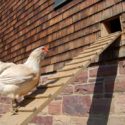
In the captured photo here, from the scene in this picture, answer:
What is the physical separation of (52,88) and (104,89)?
38.6 inches

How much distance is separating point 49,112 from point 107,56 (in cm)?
184

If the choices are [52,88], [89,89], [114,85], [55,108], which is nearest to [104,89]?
[114,85]

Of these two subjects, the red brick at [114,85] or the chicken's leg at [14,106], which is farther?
the red brick at [114,85]

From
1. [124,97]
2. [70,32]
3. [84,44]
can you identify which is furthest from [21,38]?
[124,97]

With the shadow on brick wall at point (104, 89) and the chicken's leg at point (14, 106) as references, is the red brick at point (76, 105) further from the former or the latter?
the chicken's leg at point (14, 106)

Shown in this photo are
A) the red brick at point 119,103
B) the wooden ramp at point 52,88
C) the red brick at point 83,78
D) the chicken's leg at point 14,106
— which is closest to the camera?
the wooden ramp at point 52,88

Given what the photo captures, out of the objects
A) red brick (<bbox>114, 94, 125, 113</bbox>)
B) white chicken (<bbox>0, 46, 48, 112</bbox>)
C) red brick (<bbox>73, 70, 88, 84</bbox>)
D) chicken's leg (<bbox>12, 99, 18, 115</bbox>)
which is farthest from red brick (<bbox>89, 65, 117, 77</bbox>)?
chicken's leg (<bbox>12, 99, 18, 115</bbox>)

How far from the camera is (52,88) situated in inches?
167

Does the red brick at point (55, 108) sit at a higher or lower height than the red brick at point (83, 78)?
lower

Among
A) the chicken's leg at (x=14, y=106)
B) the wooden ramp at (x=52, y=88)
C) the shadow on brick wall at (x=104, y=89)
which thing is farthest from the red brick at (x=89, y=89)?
the chicken's leg at (x=14, y=106)

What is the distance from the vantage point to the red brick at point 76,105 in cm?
527

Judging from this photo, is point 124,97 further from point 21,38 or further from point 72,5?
point 21,38

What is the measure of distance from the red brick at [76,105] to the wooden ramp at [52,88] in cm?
82

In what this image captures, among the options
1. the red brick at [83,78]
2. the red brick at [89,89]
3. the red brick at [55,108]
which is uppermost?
the red brick at [83,78]
